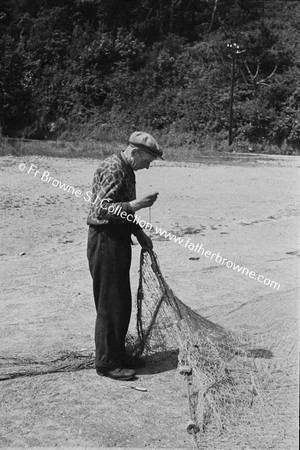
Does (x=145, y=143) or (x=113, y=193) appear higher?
(x=145, y=143)

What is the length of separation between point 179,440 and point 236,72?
31.6 metres

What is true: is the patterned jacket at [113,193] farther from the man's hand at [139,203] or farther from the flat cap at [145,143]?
the flat cap at [145,143]

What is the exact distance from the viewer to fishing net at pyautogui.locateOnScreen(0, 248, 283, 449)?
129 inches

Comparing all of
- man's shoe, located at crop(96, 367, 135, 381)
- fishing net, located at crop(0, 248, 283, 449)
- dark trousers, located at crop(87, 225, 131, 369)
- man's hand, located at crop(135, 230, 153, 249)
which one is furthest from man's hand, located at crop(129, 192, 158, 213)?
man's shoe, located at crop(96, 367, 135, 381)

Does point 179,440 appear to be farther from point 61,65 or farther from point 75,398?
point 61,65

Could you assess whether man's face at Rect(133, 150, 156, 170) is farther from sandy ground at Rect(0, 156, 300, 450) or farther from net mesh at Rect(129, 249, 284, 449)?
sandy ground at Rect(0, 156, 300, 450)

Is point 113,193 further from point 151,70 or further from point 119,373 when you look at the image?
point 151,70

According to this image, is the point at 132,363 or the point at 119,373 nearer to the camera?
the point at 119,373

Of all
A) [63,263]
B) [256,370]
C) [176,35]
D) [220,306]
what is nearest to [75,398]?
[256,370]

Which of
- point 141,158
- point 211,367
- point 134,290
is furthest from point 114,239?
point 134,290

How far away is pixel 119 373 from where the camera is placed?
3918 millimetres

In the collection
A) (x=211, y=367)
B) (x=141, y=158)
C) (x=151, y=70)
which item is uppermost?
(x=151, y=70)

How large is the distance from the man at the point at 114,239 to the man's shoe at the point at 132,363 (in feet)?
0.24

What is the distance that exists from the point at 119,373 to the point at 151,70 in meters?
33.6
